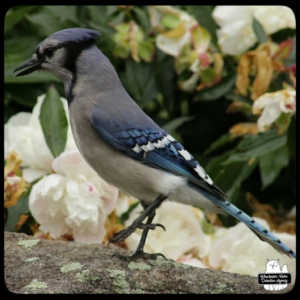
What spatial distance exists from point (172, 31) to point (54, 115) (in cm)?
37

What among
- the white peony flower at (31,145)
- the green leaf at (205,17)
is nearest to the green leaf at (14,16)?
the white peony flower at (31,145)

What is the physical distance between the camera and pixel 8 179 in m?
1.19

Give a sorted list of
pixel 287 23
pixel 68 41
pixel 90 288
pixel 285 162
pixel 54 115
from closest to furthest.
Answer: pixel 90 288 < pixel 68 41 < pixel 54 115 < pixel 285 162 < pixel 287 23

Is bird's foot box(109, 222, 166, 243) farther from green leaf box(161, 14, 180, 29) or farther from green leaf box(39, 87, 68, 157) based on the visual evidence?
green leaf box(161, 14, 180, 29)

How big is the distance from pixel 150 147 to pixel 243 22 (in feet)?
1.58

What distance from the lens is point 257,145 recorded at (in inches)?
54.0

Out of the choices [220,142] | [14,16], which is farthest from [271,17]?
[14,16]

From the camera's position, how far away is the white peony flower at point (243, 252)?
1.19 m

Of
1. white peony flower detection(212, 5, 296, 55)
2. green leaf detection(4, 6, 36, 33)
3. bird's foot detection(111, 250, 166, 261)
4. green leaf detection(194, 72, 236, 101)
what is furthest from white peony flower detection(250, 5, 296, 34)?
bird's foot detection(111, 250, 166, 261)

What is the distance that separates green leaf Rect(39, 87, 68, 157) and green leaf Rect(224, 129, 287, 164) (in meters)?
0.34

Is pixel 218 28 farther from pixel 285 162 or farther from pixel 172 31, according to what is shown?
pixel 285 162

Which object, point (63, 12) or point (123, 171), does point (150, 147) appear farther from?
point (63, 12)

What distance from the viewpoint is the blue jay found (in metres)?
1.15
